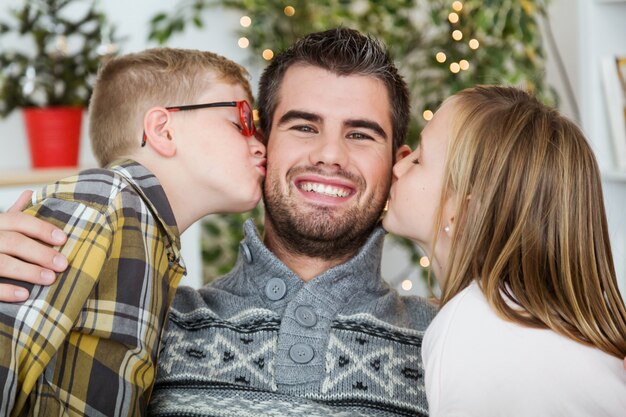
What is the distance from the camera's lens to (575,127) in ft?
5.17

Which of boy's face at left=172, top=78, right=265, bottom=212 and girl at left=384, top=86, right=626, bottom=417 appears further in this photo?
boy's face at left=172, top=78, right=265, bottom=212

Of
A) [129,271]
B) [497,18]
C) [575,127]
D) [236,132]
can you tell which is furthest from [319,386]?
[497,18]

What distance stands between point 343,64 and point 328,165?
0.92ft

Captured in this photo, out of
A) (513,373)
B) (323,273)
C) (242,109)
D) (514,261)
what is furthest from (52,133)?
(513,373)

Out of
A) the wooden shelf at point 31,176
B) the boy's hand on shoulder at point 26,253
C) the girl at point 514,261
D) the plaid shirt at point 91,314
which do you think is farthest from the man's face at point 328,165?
the wooden shelf at point 31,176

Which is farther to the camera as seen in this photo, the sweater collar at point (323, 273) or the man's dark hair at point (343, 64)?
the man's dark hair at point (343, 64)

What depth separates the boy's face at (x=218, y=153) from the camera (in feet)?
6.01

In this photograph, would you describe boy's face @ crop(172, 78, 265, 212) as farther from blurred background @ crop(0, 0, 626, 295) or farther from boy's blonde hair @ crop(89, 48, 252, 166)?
blurred background @ crop(0, 0, 626, 295)

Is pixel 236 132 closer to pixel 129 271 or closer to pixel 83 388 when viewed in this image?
pixel 129 271

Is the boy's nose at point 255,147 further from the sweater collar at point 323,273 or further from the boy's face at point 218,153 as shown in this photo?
the sweater collar at point 323,273

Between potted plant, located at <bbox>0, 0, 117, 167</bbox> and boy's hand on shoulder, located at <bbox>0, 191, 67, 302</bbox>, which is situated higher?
boy's hand on shoulder, located at <bbox>0, 191, 67, 302</bbox>

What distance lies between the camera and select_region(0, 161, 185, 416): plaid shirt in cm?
128

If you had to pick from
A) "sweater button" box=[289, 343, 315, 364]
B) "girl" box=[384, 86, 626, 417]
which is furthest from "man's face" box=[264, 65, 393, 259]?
"sweater button" box=[289, 343, 315, 364]

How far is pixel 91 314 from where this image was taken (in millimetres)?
1382
